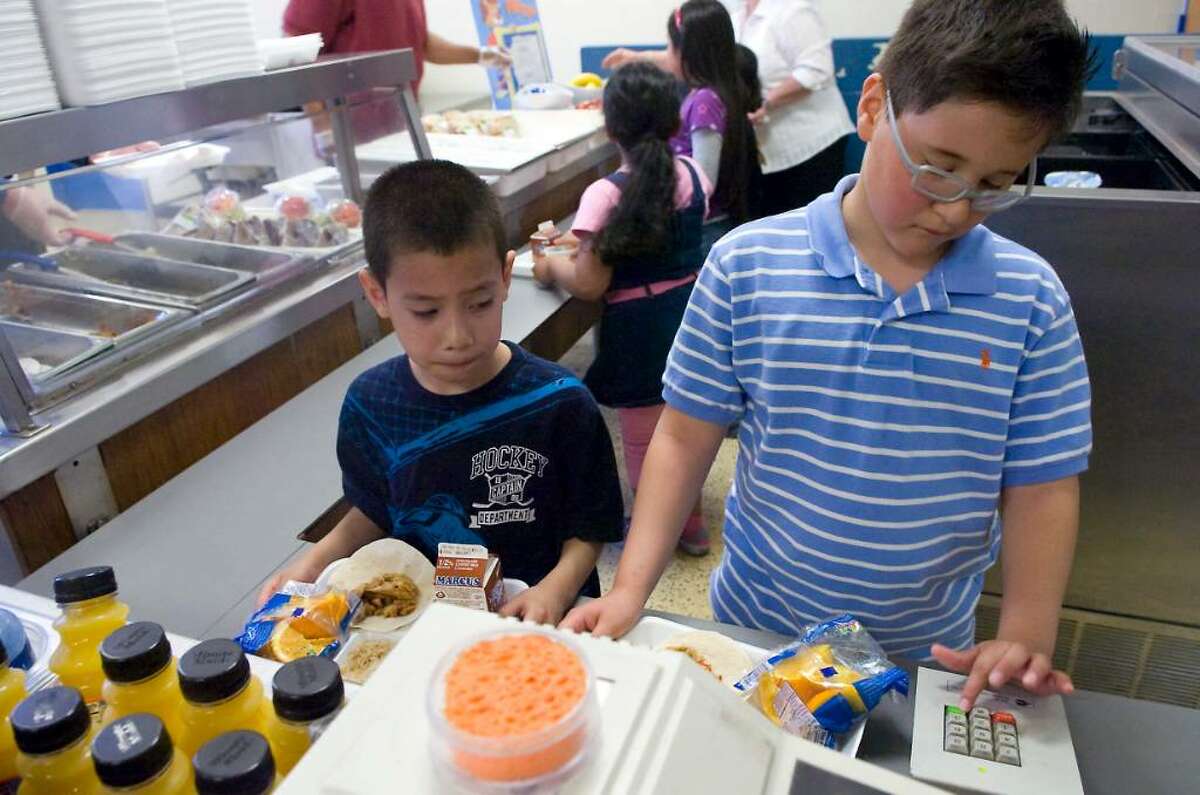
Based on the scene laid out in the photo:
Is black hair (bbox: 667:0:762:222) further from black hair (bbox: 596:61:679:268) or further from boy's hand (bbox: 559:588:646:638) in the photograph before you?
boy's hand (bbox: 559:588:646:638)

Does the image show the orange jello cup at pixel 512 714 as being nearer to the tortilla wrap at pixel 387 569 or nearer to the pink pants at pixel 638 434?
the tortilla wrap at pixel 387 569

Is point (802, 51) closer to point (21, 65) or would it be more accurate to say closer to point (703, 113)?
point (703, 113)

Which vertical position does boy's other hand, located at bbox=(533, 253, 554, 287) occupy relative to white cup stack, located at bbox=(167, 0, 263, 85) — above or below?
below

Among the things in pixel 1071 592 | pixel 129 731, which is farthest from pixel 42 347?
pixel 1071 592

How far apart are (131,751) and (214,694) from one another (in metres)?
0.07

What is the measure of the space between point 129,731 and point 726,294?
77 centimetres

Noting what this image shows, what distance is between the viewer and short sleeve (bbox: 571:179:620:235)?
223 centimetres

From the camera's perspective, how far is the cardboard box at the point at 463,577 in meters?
0.89

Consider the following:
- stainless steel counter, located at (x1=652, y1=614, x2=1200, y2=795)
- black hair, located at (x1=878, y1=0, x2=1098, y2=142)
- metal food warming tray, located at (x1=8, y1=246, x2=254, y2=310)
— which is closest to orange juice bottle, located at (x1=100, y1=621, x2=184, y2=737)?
stainless steel counter, located at (x1=652, y1=614, x2=1200, y2=795)

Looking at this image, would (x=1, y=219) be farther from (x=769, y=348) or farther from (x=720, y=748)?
(x=720, y=748)

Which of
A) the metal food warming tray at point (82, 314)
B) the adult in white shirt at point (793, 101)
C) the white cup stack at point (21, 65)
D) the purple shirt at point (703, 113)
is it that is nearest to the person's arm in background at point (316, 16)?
the adult in white shirt at point (793, 101)

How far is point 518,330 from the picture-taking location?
2057 millimetres

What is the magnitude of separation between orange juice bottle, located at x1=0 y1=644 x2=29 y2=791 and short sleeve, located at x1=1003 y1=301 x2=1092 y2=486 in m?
0.97

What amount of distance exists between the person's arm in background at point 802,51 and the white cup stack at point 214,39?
7.96 feet
